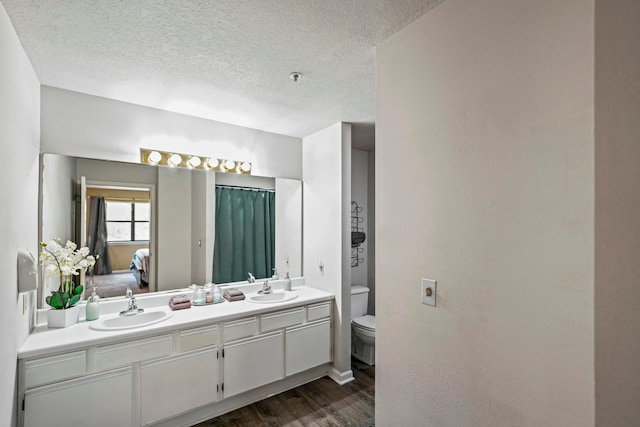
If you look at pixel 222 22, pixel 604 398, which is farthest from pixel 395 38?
pixel 604 398

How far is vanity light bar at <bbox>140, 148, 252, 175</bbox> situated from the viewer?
2.58 metres

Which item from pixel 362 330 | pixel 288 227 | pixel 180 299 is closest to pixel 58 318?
pixel 180 299

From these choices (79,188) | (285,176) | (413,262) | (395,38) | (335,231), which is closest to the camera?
(413,262)

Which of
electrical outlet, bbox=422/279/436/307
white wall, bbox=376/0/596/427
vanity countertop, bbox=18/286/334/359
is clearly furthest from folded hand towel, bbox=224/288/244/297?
electrical outlet, bbox=422/279/436/307

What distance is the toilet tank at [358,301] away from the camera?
3.56 m

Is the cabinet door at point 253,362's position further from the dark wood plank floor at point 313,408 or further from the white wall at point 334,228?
the white wall at point 334,228

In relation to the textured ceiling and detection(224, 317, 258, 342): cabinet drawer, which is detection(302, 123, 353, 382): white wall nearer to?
the textured ceiling

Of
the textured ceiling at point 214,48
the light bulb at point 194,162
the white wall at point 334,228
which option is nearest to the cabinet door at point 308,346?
the white wall at point 334,228

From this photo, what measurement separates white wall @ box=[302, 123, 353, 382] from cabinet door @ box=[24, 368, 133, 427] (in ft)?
5.73

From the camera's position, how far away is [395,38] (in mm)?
1595

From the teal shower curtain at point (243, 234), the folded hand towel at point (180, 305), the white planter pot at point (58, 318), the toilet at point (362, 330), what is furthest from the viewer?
the toilet at point (362, 330)

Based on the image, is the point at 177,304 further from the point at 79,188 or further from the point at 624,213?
the point at 624,213

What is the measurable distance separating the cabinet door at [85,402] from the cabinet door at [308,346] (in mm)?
1225

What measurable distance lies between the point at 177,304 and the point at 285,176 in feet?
5.44
